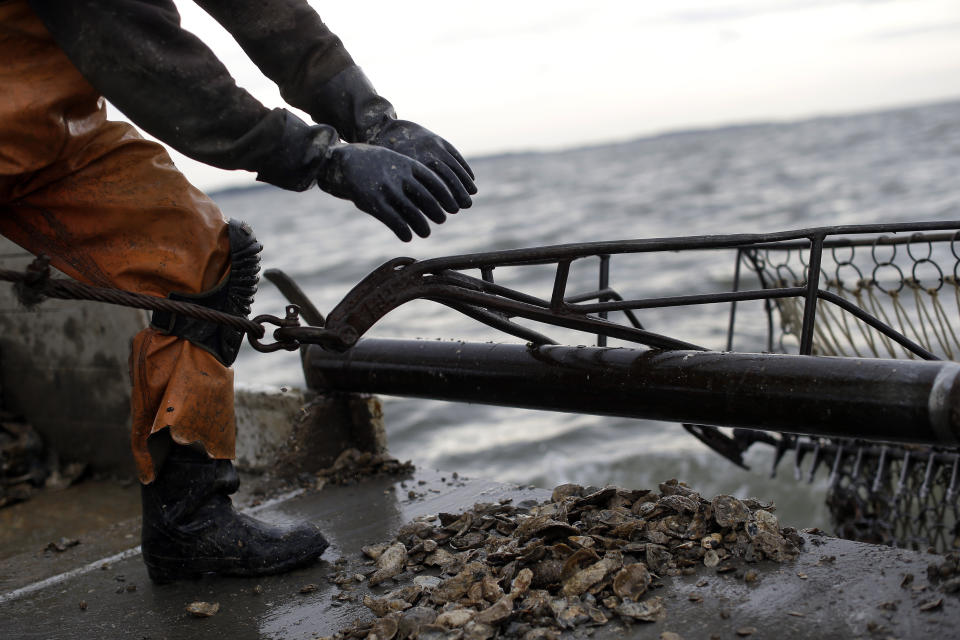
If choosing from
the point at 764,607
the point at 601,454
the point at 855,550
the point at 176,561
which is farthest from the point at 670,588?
the point at 601,454

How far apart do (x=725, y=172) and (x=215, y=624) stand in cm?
3548

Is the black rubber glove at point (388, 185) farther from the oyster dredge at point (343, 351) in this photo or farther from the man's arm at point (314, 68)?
the man's arm at point (314, 68)

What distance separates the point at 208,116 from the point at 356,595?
119 cm

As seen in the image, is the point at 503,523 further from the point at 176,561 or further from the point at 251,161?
the point at 251,161

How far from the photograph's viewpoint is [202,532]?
229 centimetres

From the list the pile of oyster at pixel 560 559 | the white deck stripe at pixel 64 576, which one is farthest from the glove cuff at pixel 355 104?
the white deck stripe at pixel 64 576

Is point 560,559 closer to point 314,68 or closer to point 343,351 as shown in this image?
point 343,351

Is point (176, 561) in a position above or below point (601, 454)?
above

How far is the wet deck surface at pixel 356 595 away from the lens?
1791 mm

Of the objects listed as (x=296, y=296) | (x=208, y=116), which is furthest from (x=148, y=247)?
(x=296, y=296)

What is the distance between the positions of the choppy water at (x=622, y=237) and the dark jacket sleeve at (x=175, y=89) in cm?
575

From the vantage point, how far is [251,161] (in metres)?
1.89

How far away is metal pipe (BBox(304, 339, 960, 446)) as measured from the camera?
6.09 ft

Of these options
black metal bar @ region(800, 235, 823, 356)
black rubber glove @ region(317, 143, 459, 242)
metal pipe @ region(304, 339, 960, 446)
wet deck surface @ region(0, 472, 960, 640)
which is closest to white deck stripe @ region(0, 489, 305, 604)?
wet deck surface @ region(0, 472, 960, 640)
